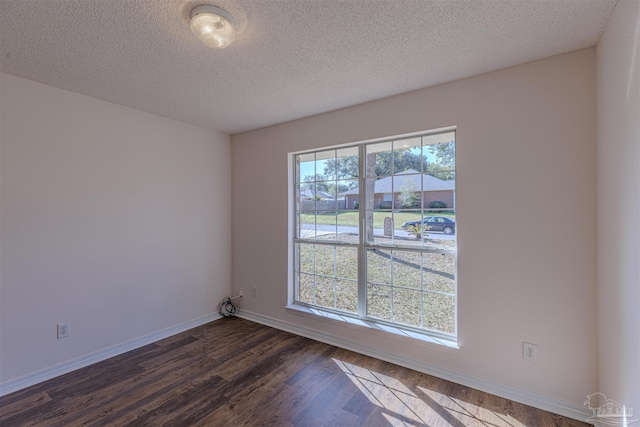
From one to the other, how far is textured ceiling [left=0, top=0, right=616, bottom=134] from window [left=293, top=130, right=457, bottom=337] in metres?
0.64

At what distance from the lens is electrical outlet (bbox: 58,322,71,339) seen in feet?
7.74

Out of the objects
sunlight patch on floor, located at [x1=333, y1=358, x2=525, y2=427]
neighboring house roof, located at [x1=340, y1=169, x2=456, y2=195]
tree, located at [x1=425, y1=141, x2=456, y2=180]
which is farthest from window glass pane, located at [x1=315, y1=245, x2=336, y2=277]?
tree, located at [x1=425, y1=141, x2=456, y2=180]

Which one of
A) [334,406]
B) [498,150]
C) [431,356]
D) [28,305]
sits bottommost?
[334,406]

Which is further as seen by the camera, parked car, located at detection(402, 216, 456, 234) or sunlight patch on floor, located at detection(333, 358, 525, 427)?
parked car, located at detection(402, 216, 456, 234)

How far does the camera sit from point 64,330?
2.38 metres

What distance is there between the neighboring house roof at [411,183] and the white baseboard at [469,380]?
4.85 feet

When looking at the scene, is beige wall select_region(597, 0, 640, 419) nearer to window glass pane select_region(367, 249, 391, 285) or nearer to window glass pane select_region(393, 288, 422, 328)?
window glass pane select_region(393, 288, 422, 328)

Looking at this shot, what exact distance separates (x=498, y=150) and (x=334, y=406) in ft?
7.12

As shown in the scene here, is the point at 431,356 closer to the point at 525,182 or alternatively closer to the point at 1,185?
the point at 525,182

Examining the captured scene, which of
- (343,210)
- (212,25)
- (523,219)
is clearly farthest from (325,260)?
(212,25)

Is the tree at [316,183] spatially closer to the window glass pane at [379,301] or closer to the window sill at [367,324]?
the window glass pane at [379,301]

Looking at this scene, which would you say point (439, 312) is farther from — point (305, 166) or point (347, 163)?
point (305, 166)

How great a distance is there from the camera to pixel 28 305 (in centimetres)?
221

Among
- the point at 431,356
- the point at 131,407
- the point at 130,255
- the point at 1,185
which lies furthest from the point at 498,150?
the point at 1,185
